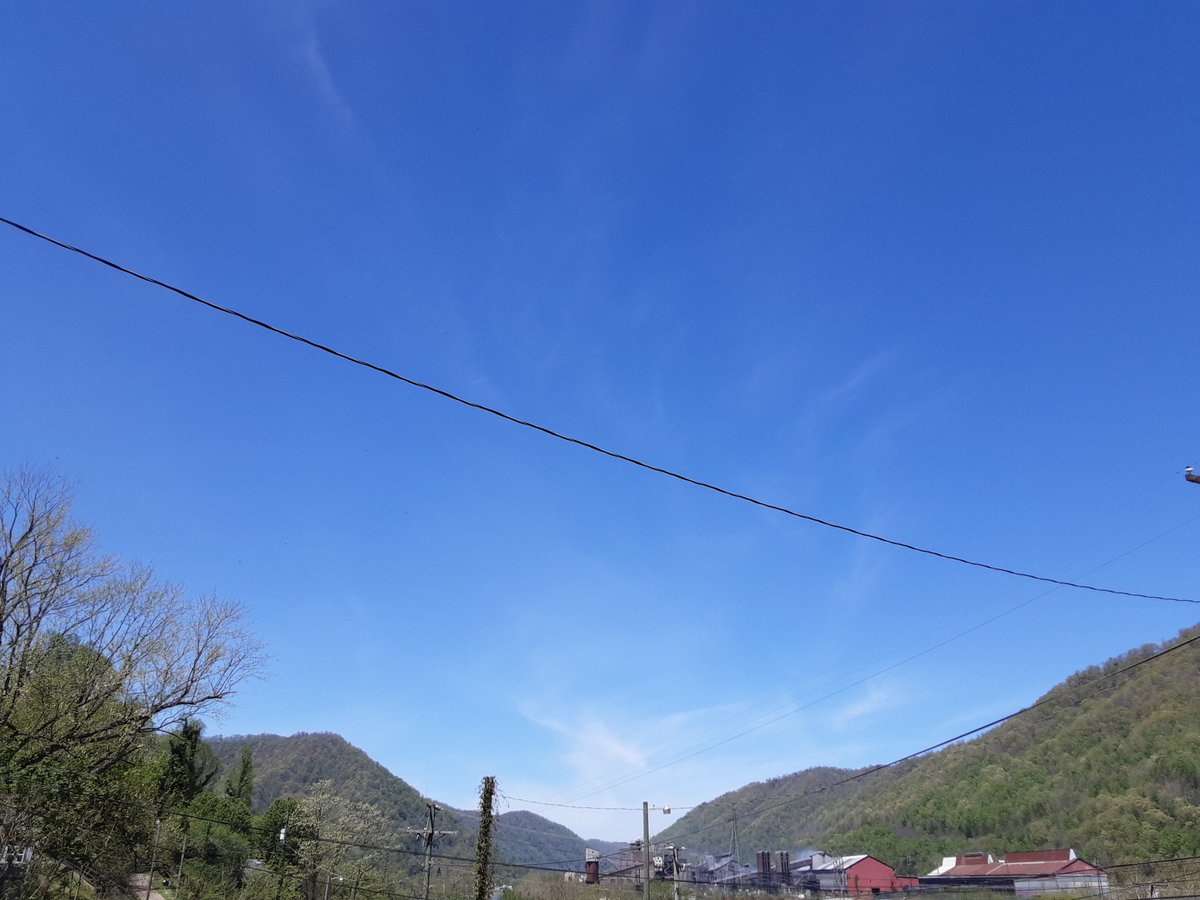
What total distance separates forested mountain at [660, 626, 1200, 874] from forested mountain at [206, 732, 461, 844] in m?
57.6

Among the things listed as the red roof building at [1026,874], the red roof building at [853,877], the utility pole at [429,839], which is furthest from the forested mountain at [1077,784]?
the utility pole at [429,839]

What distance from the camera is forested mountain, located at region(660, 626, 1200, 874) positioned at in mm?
90125

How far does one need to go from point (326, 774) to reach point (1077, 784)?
135 metres

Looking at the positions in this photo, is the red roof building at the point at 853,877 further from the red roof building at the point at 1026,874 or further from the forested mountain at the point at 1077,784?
the forested mountain at the point at 1077,784

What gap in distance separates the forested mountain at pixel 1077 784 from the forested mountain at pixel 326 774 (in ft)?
189

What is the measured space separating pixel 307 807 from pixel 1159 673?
413ft

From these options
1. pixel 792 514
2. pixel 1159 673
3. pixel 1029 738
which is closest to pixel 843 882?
pixel 1029 738

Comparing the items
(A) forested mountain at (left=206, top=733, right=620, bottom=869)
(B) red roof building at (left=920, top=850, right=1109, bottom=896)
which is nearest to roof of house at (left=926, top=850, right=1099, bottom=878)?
(B) red roof building at (left=920, top=850, right=1109, bottom=896)

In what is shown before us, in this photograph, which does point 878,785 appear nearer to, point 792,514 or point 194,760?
point 194,760

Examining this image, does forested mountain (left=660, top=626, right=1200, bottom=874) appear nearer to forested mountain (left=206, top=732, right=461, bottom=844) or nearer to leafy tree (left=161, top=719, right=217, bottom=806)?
leafy tree (left=161, top=719, right=217, bottom=806)

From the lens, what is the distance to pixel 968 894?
84.9 metres

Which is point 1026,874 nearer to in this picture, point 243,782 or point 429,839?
point 429,839

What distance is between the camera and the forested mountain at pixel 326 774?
143 metres

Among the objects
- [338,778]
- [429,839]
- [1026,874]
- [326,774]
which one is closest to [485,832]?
[429,839]
